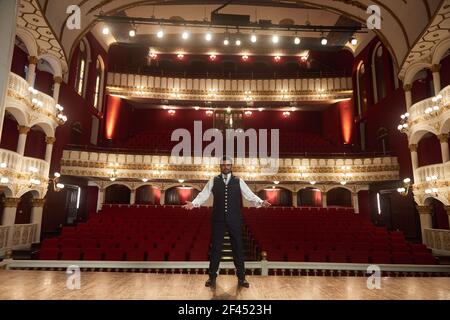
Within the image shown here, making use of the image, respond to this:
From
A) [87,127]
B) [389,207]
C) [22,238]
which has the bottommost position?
[22,238]

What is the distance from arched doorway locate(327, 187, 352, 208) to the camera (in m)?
15.7

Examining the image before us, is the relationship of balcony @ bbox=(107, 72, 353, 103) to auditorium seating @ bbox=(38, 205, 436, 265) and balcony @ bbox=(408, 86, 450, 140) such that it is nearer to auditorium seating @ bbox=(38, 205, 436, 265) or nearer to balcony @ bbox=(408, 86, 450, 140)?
balcony @ bbox=(408, 86, 450, 140)

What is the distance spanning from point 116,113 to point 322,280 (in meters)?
15.4

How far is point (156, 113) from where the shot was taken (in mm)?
18234

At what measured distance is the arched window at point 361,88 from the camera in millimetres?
15109

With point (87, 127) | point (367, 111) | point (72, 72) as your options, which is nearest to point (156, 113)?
point (87, 127)

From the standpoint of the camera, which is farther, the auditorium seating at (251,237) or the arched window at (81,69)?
the arched window at (81,69)

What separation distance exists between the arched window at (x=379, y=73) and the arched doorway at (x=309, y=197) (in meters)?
5.87

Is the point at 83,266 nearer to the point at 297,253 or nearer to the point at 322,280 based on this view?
the point at 322,280

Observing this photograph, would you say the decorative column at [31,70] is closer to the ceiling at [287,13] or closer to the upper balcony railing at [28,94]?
the upper balcony railing at [28,94]

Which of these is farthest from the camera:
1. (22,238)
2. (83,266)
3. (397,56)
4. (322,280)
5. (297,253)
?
(397,56)

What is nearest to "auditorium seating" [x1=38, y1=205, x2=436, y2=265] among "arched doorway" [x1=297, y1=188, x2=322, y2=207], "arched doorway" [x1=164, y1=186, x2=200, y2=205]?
"arched doorway" [x1=297, y1=188, x2=322, y2=207]

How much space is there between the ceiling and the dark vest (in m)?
8.02

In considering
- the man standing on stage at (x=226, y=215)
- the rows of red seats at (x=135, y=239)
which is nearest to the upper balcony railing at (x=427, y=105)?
Result: the rows of red seats at (x=135, y=239)
